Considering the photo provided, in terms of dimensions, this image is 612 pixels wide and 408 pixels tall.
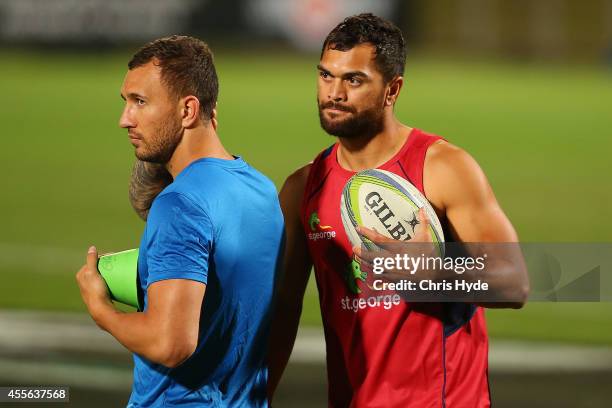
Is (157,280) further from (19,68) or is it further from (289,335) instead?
(19,68)

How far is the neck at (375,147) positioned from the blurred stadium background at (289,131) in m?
3.29

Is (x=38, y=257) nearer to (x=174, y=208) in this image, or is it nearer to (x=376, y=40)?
(x=376, y=40)

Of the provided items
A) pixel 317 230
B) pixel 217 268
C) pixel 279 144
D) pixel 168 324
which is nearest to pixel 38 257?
pixel 317 230

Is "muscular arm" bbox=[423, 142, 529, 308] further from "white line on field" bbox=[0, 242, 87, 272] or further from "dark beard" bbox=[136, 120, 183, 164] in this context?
"white line on field" bbox=[0, 242, 87, 272]

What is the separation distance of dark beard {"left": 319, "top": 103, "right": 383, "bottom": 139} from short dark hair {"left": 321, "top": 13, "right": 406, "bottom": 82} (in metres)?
0.18

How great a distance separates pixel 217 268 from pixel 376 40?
165 centimetres

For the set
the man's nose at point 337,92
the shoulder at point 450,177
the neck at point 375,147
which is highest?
the man's nose at point 337,92

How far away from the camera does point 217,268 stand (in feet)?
14.6

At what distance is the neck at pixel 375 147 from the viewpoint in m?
5.63

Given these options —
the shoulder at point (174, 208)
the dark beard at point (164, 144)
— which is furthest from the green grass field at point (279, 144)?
the shoulder at point (174, 208)

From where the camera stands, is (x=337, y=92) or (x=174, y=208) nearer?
(x=174, y=208)

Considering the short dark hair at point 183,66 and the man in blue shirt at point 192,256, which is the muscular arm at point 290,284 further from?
the short dark hair at point 183,66

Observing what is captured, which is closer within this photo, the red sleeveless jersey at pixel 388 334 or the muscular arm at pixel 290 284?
the red sleeveless jersey at pixel 388 334

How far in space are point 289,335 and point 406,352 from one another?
1.86 ft
